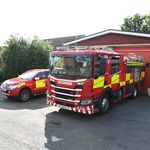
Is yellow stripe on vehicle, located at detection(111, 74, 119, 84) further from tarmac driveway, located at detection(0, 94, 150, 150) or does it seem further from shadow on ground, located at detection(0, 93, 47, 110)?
shadow on ground, located at detection(0, 93, 47, 110)

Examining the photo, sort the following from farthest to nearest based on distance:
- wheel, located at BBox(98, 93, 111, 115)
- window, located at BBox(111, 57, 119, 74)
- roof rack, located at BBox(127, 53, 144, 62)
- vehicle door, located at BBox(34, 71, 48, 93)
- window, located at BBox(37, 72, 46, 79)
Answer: window, located at BBox(37, 72, 46, 79)
vehicle door, located at BBox(34, 71, 48, 93)
roof rack, located at BBox(127, 53, 144, 62)
window, located at BBox(111, 57, 119, 74)
wheel, located at BBox(98, 93, 111, 115)

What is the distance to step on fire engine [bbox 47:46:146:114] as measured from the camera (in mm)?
7156

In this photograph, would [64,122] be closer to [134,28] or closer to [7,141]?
[7,141]

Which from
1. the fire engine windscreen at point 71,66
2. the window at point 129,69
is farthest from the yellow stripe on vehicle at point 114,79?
the fire engine windscreen at point 71,66

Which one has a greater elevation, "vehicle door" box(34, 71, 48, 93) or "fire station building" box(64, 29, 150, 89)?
"fire station building" box(64, 29, 150, 89)

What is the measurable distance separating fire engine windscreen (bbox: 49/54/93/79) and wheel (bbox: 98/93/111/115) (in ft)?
4.62

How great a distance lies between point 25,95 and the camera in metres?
10.5

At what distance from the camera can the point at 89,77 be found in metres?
7.10

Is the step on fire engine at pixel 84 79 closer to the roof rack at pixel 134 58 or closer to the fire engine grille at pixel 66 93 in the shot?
the fire engine grille at pixel 66 93

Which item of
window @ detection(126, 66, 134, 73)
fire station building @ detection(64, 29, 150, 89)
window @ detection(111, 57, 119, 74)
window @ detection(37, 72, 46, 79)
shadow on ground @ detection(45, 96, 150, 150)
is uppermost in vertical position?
fire station building @ detection(64, 29, 150, 89)

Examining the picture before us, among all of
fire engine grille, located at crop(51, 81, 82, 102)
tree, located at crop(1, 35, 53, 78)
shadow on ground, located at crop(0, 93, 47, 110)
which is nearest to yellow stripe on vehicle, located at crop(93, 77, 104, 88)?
fire engine grille, located at crop(51, 81, 82, 102)

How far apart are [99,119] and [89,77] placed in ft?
5.75

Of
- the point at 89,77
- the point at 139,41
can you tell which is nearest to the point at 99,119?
the point at 89,77

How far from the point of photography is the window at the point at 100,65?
23.9 feet
